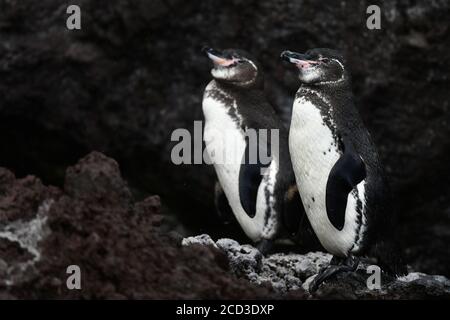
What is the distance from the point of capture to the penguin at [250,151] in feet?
16.7

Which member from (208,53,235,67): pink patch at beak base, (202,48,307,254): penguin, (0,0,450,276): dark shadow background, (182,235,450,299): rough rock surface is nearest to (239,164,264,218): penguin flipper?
(202,48,307,254): penguin

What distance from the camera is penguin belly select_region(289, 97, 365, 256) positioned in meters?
4.55

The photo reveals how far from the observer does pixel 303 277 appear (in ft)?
15.7

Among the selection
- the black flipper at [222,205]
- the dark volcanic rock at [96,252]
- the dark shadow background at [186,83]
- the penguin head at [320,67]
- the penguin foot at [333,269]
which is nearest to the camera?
the dark volcanic rock at [96,252]

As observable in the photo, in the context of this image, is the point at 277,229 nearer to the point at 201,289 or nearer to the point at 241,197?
the point at 241,197

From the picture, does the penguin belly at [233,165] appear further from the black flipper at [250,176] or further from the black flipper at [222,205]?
the black flipper at [222,205]

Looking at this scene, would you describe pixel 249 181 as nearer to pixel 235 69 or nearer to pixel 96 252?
pixel 235 69

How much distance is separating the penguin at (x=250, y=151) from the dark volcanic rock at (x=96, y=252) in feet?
4.48

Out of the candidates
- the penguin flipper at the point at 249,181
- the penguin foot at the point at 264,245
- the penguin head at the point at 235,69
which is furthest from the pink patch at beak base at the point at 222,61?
the penguin foot at the point at 264,245

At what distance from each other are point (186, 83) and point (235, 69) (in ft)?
4.14

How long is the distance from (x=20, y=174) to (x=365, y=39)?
2559 mm

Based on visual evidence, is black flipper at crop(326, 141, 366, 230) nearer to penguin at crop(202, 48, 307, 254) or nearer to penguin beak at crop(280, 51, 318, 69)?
penguin beak at crop(280, 51, 318, 69)
